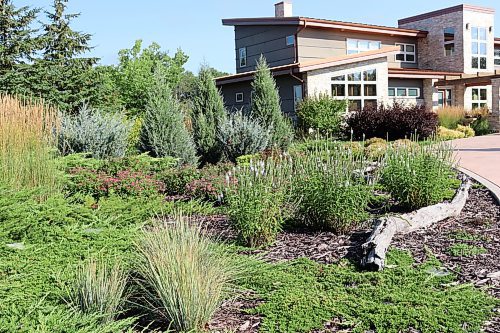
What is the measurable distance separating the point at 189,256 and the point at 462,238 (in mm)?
3177

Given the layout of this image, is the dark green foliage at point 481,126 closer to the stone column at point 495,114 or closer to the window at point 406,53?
the stone column at point 495,114

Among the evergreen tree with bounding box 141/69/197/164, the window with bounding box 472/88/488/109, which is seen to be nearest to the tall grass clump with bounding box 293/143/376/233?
the evergreen tree with bounding box 141/69/197/164

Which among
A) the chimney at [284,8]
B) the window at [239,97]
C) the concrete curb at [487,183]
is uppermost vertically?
the chimney at [284,8]

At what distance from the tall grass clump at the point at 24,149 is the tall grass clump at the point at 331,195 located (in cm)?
328

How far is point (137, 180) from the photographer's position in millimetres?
7773

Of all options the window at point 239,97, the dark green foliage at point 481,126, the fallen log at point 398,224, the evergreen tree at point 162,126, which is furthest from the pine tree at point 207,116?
the dark green foliage at point 481,126

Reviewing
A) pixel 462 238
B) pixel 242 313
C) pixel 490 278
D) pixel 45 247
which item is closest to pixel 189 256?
pixel 242 313

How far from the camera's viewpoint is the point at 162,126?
38.3ft

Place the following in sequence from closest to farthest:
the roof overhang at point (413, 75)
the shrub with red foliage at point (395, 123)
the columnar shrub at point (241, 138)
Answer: the columnar shrub at point (241, 138) < the shrub with red foliage at point (395, 123) < the roof overhang at point (413, 75)

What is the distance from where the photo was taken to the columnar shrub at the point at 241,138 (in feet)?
40.8

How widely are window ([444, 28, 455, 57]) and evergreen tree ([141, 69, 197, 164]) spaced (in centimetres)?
2013

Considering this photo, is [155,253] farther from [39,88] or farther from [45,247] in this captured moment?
[39,88]

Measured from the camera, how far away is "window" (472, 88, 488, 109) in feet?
95.3

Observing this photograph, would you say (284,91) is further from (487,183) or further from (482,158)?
(487,183)
